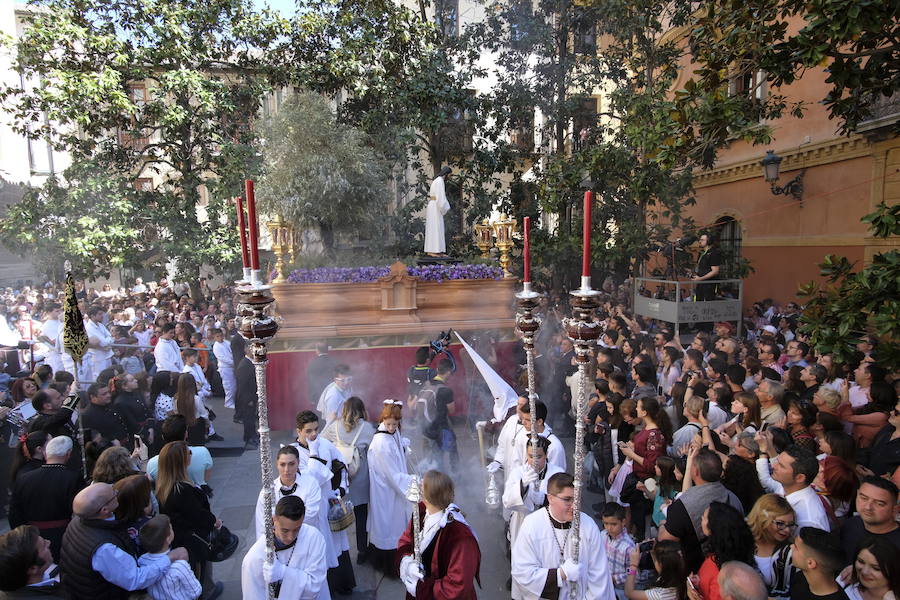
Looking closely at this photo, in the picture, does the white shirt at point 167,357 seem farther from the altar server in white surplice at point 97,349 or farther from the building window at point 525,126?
the building window at point 525,126

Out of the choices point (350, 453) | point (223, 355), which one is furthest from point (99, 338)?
point (350, 453)

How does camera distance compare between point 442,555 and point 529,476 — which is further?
point 529,476

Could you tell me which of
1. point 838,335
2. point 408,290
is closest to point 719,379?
point 838,335

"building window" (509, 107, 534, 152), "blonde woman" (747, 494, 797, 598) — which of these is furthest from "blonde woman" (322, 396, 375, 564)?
"building window" (509, 107, 534, 152)

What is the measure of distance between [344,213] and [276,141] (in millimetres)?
2411

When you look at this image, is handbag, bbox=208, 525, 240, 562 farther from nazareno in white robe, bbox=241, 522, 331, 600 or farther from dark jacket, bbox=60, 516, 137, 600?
nazareno in white robe, bbox=241, 522, 331, 600

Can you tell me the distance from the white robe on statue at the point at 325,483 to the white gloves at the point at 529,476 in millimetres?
1551

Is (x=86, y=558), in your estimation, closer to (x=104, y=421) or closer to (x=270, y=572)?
(x=270, y=572)

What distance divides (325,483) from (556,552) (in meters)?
2.08

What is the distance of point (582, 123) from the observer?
16344mm

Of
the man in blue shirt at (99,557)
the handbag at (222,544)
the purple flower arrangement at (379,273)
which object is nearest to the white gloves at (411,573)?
the man in blue shirt at (99,557)

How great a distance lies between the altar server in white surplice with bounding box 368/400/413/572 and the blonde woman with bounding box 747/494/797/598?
277 centimetres

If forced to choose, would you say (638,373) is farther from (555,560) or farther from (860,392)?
(555,560)

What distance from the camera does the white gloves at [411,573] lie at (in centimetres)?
308
